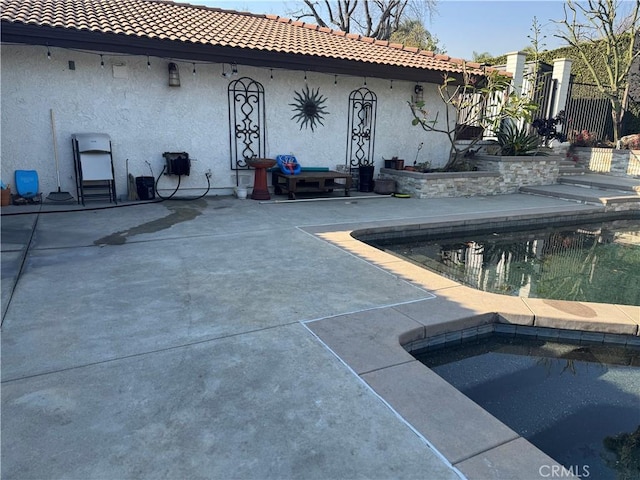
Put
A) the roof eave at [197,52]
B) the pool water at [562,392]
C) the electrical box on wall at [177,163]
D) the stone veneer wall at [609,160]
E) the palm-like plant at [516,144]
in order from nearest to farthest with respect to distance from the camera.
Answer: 1. the pool water at [562,392]
2. the roof eave at [197,52]
3. the electrical box on wall at [177,163]
4. the palm-like plant at [516,144]
5. the stone veneer wall at [609,160]

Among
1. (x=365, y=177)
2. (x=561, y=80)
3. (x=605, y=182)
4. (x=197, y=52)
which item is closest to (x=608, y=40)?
(x=561, y=80)

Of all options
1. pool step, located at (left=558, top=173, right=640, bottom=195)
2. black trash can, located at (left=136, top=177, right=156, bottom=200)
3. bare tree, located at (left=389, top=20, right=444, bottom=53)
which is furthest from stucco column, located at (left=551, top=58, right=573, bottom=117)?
black trash can, located at (left=136, top=177, right=156, bottom=200)

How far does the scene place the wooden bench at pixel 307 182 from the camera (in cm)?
814

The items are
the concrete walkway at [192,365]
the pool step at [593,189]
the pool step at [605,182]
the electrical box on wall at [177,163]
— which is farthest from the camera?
the pool step at [605,182]

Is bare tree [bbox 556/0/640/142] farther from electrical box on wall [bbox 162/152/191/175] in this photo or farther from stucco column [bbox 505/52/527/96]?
electrical box on wall [bbox 162/152/191/175]

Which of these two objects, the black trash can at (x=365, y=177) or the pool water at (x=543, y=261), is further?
the black trash can at (x=365, y=177)

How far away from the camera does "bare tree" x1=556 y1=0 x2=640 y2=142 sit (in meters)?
12.4

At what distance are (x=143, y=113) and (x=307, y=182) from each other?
3.23 metres

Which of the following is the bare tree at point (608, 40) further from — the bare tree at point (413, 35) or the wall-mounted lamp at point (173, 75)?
the wall-mounted lamp at point (173, 75)

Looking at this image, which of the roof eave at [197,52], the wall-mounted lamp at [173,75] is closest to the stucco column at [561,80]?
the roof eave at [197,52]

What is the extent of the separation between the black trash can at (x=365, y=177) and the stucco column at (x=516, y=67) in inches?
205

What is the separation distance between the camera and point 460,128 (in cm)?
954

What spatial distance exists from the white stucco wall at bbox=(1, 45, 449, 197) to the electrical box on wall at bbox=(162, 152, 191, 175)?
0.22m

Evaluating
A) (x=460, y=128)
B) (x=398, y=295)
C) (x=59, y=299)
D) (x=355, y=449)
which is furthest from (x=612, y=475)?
(x=460, y=128)
